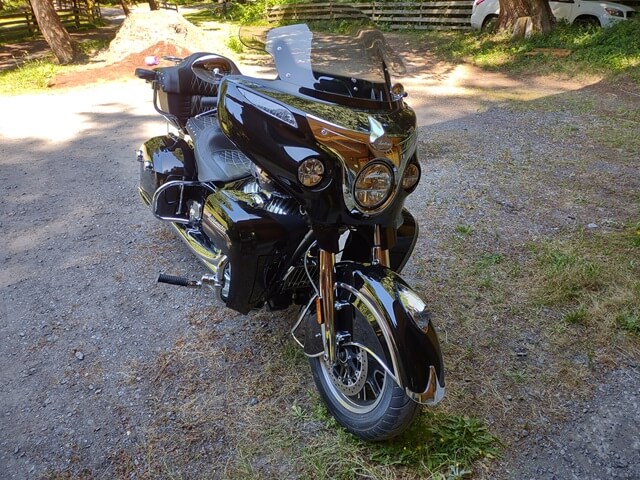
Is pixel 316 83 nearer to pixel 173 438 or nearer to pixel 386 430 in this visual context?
pixel 386 430

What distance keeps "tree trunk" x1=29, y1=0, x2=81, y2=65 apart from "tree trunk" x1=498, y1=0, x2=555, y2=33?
10.1 m

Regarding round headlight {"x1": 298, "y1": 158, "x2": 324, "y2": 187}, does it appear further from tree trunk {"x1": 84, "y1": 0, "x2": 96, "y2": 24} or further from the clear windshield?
tree trunk {"x1": 84, "y1": 0, "x2": 96, "y2": 24}

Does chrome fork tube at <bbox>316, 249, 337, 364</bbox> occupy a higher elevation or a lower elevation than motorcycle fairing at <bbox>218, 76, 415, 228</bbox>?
lower

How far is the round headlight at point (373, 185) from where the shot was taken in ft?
6.54

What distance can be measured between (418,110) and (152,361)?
631 centimetres

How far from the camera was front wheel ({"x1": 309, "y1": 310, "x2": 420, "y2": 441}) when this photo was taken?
213cm

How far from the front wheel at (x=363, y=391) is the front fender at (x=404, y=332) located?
7 centimetres

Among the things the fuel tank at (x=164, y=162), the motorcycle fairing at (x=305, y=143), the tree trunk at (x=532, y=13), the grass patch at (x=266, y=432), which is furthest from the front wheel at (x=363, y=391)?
the tree trunk at (x=532, y=13)

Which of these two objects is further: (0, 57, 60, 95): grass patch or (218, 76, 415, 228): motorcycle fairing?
(0, 57, 60, 95): grass patch

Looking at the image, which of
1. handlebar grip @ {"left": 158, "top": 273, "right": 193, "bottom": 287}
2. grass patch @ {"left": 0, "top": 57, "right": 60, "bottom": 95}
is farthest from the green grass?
grass patch @ {"left": 0, "top": 57, "right": 60, "bottom": 95}

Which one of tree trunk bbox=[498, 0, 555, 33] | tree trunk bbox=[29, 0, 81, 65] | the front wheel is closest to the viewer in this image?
the front wheel

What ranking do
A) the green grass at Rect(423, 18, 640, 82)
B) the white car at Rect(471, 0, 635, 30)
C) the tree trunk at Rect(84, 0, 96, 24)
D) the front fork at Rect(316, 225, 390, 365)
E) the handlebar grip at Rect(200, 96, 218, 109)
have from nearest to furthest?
the front fork at Rect(316, 225, 390, 365) → the handlebar grip at Rect(200, 96, 218, 109) → the green grass at Rect(423, 18, 640, 82) → the white car at Rect(471, 0, 635, 30) → the tree trunk at Rect(84, 0, 96, 24)

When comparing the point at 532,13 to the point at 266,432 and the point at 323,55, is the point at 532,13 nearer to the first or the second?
the point at 323,55

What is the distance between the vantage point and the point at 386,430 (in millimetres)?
2189
